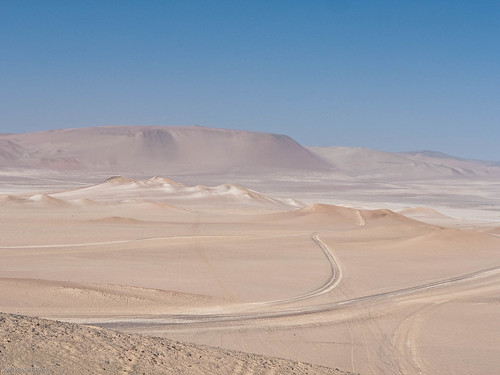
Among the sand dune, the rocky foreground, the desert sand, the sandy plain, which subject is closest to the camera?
the rocky foreground

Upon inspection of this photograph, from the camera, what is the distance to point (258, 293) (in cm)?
1873

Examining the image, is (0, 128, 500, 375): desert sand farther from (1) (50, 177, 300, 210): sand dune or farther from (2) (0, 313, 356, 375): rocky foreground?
(1) (50, 177, 300, 210): sand dune

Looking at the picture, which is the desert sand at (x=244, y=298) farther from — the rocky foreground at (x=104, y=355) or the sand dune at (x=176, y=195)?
the sand dune at (x=176, y=195)

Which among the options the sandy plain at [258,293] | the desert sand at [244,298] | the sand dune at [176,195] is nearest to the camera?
the desert sand at [244,298]

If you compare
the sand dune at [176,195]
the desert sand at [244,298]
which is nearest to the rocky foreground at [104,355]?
the desert sand at [244,298]

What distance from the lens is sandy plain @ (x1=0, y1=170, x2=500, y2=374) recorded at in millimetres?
12109

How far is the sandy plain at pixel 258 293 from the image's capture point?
12.1 meters

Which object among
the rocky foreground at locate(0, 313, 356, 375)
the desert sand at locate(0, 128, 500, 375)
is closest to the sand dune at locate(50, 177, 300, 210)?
the desert sand at locate(0, 128, 500, 375)

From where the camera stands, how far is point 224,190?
64625mm

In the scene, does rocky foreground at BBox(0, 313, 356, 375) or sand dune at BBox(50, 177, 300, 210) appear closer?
rocky foreground at BBox(0, 313, 356, 375)

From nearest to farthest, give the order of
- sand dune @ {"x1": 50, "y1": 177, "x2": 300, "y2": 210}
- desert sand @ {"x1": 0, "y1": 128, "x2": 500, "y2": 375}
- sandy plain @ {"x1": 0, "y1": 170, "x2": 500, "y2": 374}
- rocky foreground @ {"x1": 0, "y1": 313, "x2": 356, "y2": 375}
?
1. rocky foreground @ {"x1": 0, "y1": 313, "x2": 356, "y2": 375}
2. desert sand @ {"x1": 0, "y1": 128, "x2": 500, "y2": 375}
3. sandy plain @ {"x1": 0, "y1": 170, "x2": 500, "y2": 374}
4. sand dune @ {"x1": 50, "y1": 177, "x2": 300, "y2": 210}

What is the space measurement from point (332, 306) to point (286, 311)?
4.24ft

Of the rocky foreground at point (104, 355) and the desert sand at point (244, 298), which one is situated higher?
the rocky foreground at point (104, 355)

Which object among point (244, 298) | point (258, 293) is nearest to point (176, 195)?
point (258, 293)
